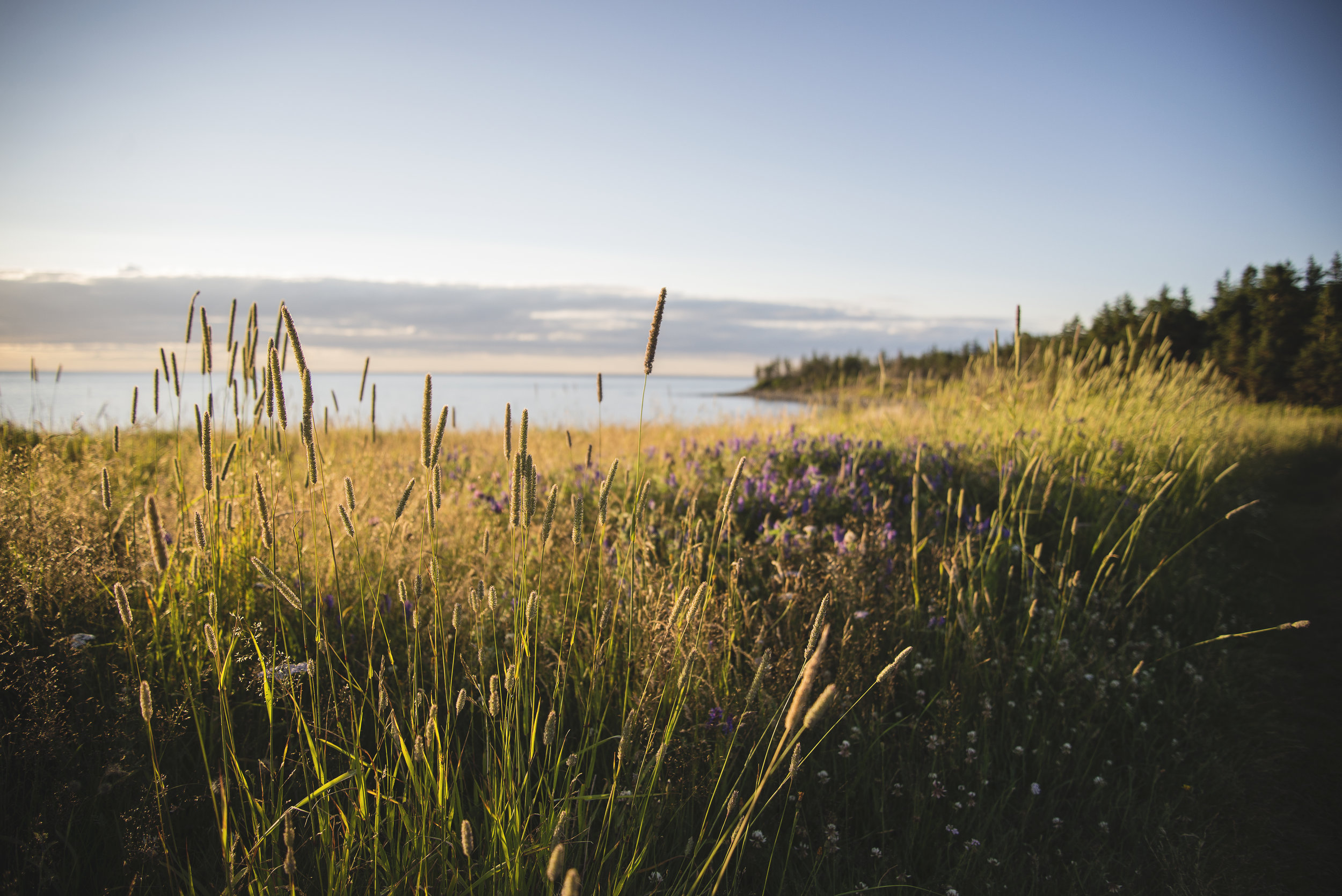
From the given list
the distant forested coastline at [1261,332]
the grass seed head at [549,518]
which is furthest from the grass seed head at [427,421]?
the distant forested coastline at [1261,332]

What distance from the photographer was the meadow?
4.22 feet

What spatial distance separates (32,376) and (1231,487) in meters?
8.85

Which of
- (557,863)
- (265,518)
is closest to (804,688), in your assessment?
(557,863)

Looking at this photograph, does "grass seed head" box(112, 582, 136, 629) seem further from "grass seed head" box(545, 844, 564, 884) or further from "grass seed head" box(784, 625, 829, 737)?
"grass seed head" box(784, 625, 829, 737)

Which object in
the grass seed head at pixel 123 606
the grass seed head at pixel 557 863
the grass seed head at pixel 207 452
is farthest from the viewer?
the grass seed head at pixel 207 452

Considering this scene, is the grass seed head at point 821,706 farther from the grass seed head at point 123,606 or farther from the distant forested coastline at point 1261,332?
the distant forested coastline at point 1261,332

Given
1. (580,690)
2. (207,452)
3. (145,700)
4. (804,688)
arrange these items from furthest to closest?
1. (580,690)
2. (207,452)
3. (145,700)
4. (804,688)

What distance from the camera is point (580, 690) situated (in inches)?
65.2

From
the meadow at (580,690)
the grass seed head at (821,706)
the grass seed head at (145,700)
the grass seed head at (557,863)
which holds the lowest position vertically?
the meadow at (580,690)

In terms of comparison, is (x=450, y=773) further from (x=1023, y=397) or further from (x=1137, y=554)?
(x=1023, y=397)

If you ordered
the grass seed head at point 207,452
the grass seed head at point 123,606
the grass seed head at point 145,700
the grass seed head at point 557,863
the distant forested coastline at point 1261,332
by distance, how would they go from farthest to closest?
the distant forested coastline at point 1261,332 < the grass seed head at point 207,452 < the grass seed head at point 123,606 < the grass seed head at point 145,700 < the grass seed head at point 557,863

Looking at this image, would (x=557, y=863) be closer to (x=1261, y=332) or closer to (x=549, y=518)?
(x=549, y=518)

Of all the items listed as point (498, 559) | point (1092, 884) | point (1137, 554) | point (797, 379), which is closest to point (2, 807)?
point (498, 559)

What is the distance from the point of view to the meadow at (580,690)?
1.29 metres
